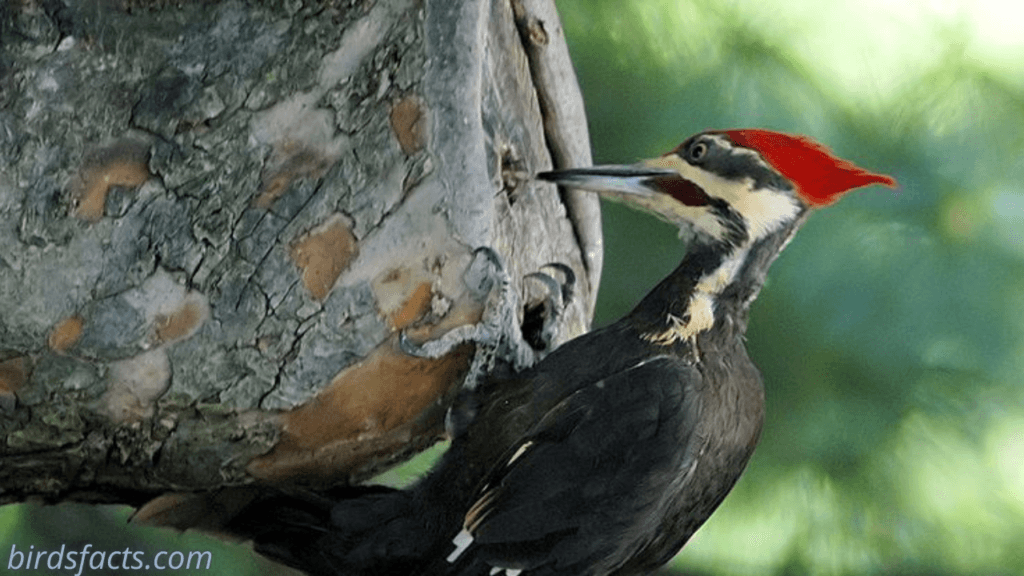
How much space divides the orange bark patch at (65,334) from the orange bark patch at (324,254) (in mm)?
174

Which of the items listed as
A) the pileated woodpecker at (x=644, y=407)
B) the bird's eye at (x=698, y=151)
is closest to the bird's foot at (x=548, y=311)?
the pileated woodpecker at (x=644, y=407)

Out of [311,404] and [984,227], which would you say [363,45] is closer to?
[311,404]

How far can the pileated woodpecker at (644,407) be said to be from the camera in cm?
125

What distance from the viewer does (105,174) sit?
123 cm

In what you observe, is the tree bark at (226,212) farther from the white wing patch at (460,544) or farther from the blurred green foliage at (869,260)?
the blurred green foliage at (869,260)

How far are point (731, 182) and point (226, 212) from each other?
400 millimetres

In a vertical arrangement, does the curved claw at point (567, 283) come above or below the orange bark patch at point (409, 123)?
below

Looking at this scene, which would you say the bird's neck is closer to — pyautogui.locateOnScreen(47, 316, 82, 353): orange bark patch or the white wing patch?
the white wing patch

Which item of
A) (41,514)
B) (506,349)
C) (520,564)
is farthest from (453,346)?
(41,514)

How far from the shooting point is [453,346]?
1273mm

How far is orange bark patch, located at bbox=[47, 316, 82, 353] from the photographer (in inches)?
47.9

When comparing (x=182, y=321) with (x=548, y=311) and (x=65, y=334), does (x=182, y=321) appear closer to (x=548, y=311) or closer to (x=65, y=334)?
(x=65, y=334)

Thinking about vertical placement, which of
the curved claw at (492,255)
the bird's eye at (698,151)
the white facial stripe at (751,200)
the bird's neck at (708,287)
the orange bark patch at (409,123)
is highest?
the orange bark patch at (409,123)

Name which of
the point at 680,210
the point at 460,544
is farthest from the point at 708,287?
the point at 460,544
